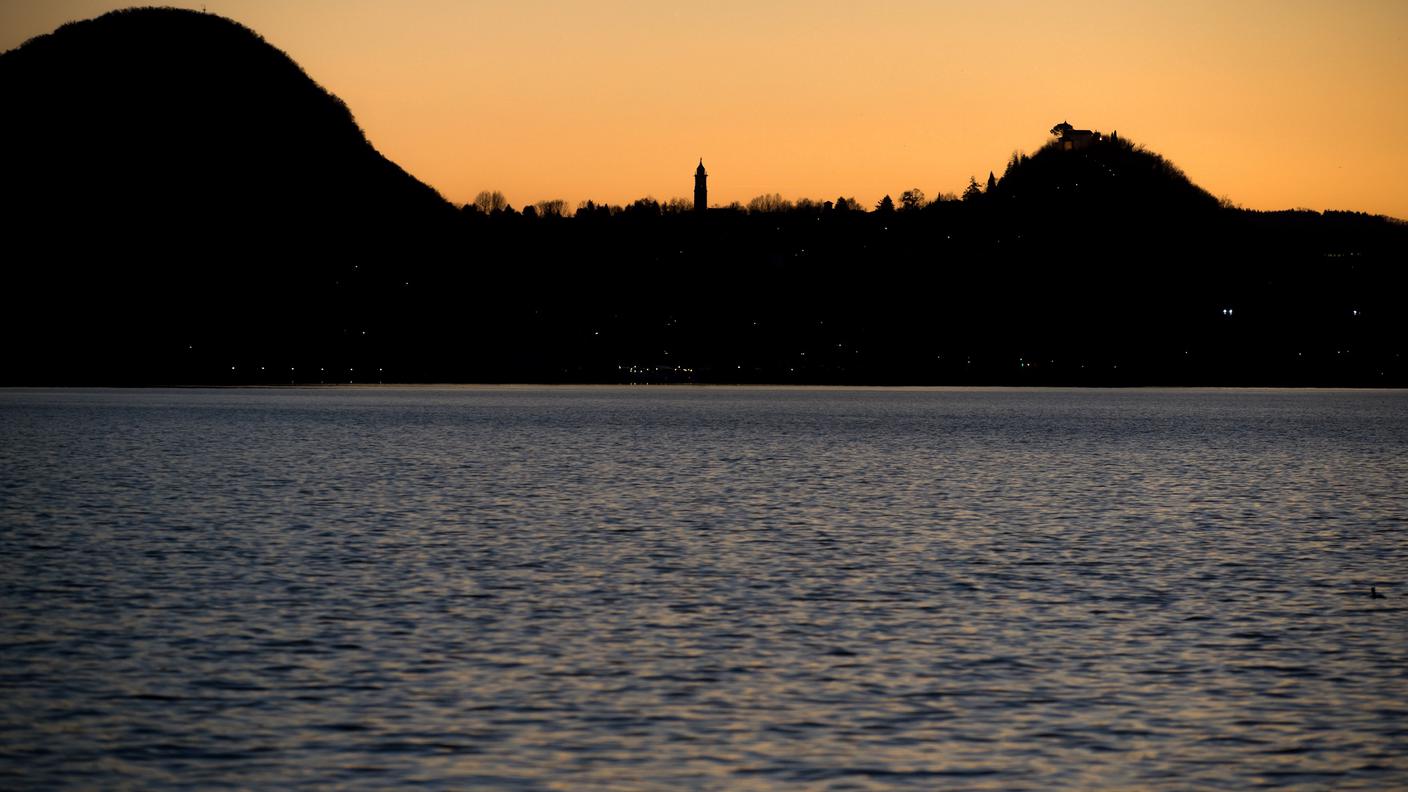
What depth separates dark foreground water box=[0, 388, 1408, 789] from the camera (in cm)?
1717

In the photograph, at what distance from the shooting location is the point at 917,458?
86375mm

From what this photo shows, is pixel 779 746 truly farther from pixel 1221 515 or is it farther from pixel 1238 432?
pixel 1238 432

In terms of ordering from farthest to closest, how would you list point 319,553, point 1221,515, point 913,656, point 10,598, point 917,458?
point 917,458
point 1221,515
point 319,553
point 10,598
point 913,656

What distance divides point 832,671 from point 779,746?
469 cm

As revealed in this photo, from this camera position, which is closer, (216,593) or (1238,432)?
(216,593)

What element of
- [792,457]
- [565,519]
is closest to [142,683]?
[565,519]

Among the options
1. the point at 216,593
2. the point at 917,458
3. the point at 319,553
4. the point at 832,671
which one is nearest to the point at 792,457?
the point at 917,458

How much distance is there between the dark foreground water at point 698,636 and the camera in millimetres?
17172

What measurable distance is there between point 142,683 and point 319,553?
52.6 ft

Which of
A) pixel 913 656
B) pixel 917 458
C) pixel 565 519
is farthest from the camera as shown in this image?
pixel 917 458

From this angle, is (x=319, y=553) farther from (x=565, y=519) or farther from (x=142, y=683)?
(x=142, y=683)

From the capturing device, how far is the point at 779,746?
1769 cm

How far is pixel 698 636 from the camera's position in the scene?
83.2 feet

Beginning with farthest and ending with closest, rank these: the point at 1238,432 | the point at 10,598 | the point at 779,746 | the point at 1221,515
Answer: the point at 1238,432 → the point at 1221,515 → the point at 10,598 → the point at 779,746
